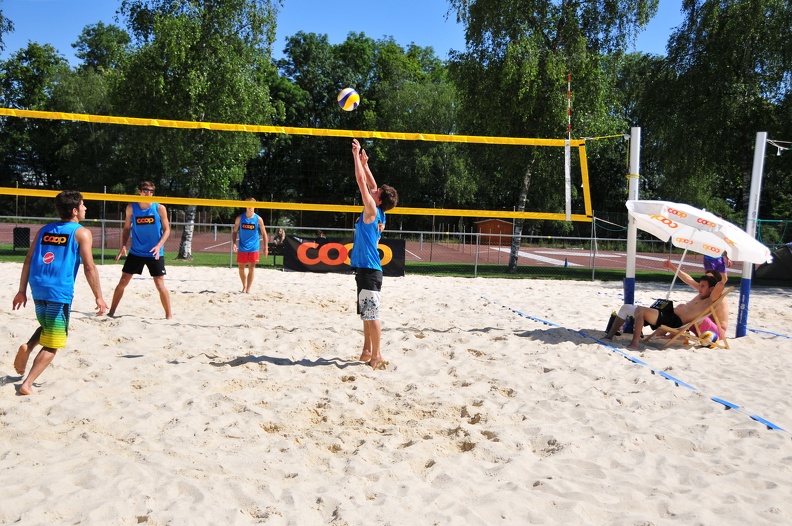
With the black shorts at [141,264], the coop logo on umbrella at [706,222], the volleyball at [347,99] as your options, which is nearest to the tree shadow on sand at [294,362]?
the black shorts at [141,264]

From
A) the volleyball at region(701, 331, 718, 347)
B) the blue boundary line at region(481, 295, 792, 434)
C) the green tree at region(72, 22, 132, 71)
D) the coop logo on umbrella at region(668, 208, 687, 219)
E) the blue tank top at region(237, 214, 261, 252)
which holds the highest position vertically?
the green tree at region(72, 22, 132, 71)

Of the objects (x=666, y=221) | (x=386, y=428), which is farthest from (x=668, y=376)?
(x=386, y=428)

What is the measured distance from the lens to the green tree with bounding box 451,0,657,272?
16625 mm

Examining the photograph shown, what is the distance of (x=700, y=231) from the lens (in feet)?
20.8

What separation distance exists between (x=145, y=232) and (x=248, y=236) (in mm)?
2412

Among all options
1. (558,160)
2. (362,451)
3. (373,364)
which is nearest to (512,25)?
(558,160)

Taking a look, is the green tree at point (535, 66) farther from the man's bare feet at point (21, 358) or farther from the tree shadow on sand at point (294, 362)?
the man's bare feet at point (21, 358)

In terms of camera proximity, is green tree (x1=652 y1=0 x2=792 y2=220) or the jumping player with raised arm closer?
the jumping player with raised arm

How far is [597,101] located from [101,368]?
1566cm

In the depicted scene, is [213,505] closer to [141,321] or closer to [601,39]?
[141,321]

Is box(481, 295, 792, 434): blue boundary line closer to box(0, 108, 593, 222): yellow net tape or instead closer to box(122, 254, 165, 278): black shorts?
box(0, 108, 593, 222): yellow net tape

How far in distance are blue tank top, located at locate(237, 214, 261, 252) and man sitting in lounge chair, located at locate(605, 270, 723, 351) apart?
16.8 ft

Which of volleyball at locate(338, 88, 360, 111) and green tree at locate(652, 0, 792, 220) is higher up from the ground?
green tree at locate(652, 0, 792, 220)

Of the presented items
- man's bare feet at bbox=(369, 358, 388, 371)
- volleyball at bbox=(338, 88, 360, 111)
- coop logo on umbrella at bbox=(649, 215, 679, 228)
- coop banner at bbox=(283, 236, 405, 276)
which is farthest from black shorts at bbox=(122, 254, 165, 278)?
coop banner at bbox=(283, 236, 405, 276)
